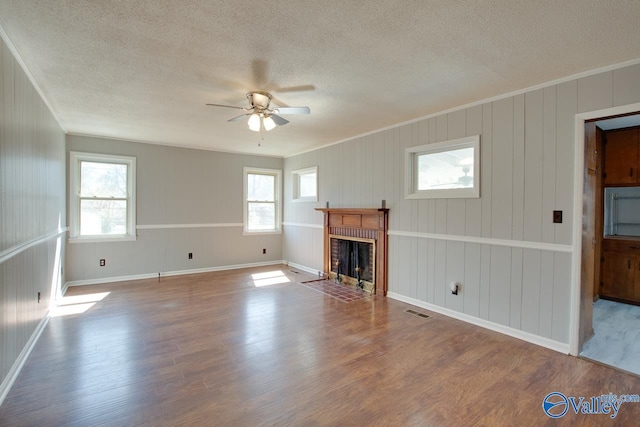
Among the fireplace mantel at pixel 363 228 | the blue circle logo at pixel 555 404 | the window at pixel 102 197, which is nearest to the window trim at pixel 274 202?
the fireplace mantel at pixel 363 228

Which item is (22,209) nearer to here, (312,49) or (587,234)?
(312,49)

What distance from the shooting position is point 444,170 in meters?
3.92

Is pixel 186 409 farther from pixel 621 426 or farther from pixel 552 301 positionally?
pixel 552 301

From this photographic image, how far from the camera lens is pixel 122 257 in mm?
5473

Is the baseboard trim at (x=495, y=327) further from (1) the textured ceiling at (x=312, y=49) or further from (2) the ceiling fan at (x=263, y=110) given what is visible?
(2) the ceiling fan at (x=263, y=110)

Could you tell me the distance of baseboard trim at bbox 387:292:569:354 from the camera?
2859mm

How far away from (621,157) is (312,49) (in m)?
4.71

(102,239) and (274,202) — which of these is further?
(274,202)

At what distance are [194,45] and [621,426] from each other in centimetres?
380

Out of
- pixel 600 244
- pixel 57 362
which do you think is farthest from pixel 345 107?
pixel 600 244

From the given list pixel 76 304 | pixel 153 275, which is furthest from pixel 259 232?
pixel 76 304

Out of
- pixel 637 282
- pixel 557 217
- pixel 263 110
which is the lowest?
pixel 637 282

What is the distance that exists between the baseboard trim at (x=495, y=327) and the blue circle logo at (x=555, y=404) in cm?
83

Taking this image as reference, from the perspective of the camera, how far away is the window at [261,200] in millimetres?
6811
